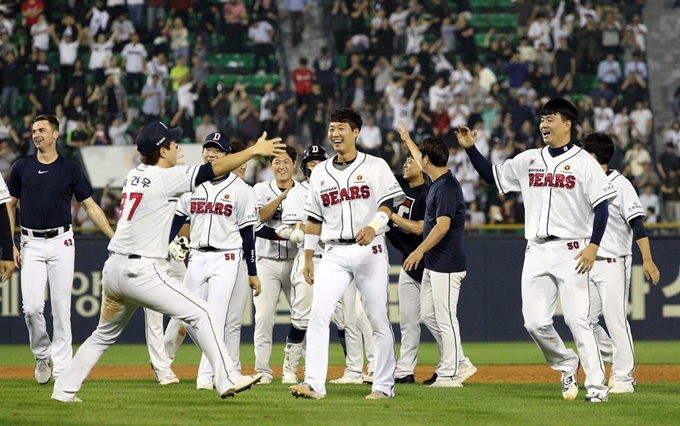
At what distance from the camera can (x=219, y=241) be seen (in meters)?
8.84

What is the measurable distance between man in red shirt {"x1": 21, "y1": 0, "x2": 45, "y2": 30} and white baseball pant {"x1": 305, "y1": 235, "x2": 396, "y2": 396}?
1519 cm

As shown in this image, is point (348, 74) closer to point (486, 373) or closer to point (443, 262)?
point (486, 373)

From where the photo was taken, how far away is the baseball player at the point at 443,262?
9383 millimetres

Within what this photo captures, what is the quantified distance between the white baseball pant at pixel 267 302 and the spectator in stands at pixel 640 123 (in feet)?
38.6

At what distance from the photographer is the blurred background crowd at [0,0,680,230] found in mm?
19422

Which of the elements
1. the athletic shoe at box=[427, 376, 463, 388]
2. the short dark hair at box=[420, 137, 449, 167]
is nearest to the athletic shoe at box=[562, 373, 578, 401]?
the athletic shoe at box=[427, 376, 463, 388]

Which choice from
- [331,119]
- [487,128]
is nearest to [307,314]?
[331,119]

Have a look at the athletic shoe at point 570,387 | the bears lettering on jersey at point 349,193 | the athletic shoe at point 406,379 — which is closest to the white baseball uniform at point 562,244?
the athletic shoe at point 570,387

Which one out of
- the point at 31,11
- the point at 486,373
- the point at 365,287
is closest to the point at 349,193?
the point at 365,287

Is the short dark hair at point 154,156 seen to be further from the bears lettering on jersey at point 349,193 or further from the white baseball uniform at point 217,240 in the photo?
the white baseball uniform at point 217,240

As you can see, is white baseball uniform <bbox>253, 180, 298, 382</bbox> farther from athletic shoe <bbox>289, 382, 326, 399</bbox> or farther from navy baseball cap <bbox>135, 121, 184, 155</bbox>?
navy baseball cap <bbox>135, 121, 184, 155</bbox>

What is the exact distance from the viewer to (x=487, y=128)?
66.0ft

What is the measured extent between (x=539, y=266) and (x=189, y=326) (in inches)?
106

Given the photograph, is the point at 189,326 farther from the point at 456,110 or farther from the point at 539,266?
the point at 456,110
